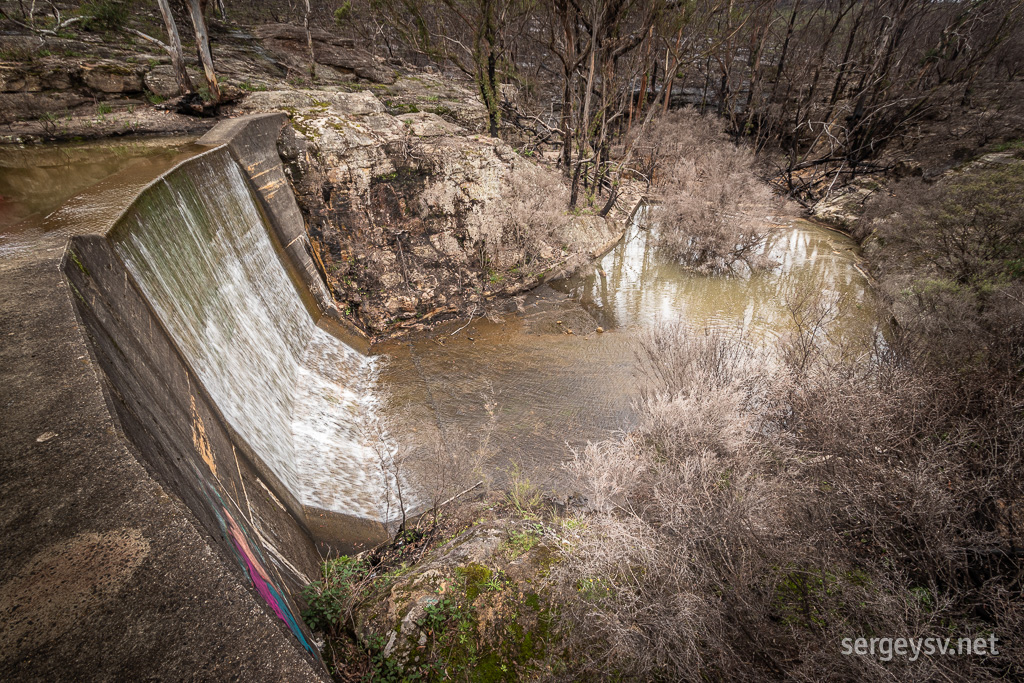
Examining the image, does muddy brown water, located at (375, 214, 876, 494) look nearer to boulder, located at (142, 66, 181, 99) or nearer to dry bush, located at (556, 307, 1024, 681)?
dry bush, located at (556, 307, 1024, 681)

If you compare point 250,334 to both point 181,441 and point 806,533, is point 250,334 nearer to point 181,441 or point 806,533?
point 181,441

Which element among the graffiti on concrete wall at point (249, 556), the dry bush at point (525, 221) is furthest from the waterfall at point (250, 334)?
the dry bush at point (525, 221)

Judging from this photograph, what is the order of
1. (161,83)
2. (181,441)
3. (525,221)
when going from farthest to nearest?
(525,221) → (161,83) → (181,441)

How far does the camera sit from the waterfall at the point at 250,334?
5.18 m

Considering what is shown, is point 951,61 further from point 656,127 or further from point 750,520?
point 750,520

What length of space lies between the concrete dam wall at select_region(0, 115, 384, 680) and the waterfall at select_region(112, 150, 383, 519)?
0.10 ft

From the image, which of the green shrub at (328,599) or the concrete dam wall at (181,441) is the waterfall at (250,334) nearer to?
the concrete dam wall at (181,441)

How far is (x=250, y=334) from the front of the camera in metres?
6.76

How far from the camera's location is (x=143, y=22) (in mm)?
14438

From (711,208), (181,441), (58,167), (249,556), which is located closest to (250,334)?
(181,441)

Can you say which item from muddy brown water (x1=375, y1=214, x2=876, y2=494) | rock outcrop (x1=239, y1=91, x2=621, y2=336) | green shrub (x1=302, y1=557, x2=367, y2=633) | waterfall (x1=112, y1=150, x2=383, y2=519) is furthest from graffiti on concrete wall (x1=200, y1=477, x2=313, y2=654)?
rock outcrop (x1=239, y1=91, x2=621, y2=336)

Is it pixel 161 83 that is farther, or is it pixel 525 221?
pixel 525 221

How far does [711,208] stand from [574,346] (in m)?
7.34

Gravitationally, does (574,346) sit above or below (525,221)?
below
